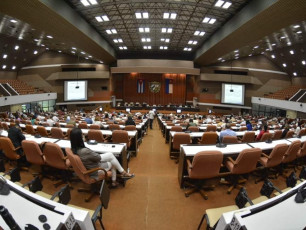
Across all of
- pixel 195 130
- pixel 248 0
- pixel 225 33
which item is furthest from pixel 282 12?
pixel 195 130

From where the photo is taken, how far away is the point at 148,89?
87.6 feet

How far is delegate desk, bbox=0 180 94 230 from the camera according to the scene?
1.49 metres

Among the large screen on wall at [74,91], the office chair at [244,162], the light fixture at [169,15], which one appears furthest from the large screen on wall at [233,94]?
the office chair at [244,162]

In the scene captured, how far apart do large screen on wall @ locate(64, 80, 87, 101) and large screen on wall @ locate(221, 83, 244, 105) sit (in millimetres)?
17938

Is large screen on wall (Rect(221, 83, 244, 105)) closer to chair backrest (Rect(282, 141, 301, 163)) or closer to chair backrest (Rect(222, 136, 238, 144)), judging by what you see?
chair backrest (Rect(222, 136, 238, 144))

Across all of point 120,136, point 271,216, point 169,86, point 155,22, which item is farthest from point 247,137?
point 169,86

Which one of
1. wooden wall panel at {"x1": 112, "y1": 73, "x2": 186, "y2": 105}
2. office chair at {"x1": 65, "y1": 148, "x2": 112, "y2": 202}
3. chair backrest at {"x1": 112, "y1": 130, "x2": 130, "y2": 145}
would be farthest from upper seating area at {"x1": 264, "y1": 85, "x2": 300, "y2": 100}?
office chair at {"x1": 65, "y1": 148, "x2": 112, "y2": 202}

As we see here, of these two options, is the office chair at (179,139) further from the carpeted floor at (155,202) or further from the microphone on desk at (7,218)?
the microphone on desk at (7,218)

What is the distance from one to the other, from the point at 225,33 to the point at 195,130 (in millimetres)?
7685

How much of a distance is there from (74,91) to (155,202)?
22.9 m

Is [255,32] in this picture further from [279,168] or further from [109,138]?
[109,138]

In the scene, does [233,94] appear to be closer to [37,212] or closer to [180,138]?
[180,138]

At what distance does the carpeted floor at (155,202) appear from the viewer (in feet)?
9.39

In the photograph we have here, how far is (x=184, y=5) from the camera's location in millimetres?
10477
